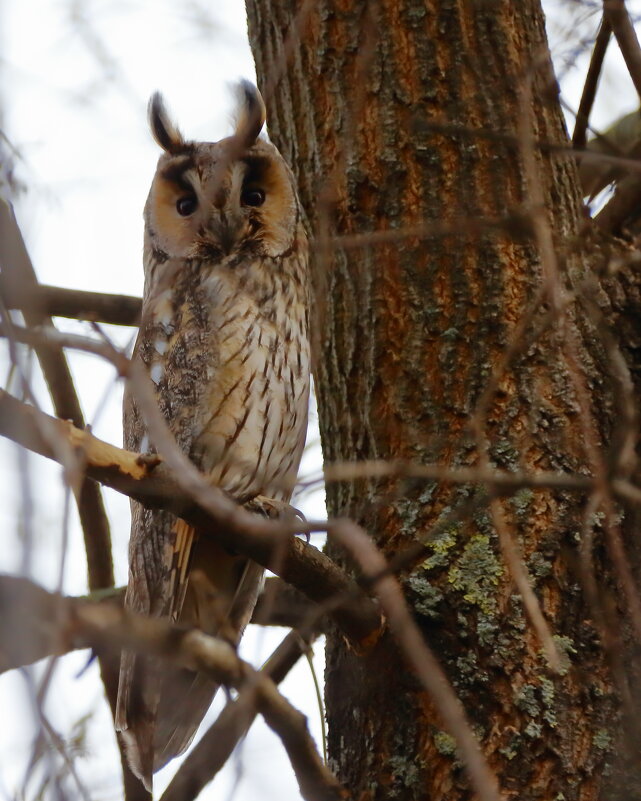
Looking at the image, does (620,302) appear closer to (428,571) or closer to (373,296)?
(373,296)

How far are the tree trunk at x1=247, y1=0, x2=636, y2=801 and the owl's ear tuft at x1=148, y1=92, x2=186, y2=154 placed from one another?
0.33 m

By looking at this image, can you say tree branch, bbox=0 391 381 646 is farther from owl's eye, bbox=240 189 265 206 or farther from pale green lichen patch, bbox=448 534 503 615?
owl's eye, bbox=240 189 265 206

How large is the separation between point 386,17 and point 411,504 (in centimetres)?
109

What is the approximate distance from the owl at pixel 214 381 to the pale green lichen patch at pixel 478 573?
478 mm

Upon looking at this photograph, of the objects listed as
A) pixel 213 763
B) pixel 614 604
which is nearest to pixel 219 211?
pixel 614 604

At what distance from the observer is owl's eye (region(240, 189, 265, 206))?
2650 mm

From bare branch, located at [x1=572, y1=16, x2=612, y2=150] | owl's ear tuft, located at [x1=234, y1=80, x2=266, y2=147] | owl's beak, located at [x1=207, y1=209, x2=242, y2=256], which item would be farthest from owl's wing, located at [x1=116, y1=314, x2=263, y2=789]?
bare branch, located at [x1=572, y1=16, x2=612, y2=150]

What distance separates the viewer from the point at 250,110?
2539mm

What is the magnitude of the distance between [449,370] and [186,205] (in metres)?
1.00

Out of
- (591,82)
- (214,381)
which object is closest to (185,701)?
(214,381)

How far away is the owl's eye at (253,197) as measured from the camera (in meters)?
2.65

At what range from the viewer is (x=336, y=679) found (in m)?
2.01

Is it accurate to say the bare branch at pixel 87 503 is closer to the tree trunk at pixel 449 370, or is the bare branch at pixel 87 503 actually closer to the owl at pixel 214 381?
the owl at pixel 214 381

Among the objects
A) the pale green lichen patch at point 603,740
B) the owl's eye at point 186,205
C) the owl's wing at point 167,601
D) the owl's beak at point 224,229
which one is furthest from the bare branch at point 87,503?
the pale green lichen patch at point 603,740
